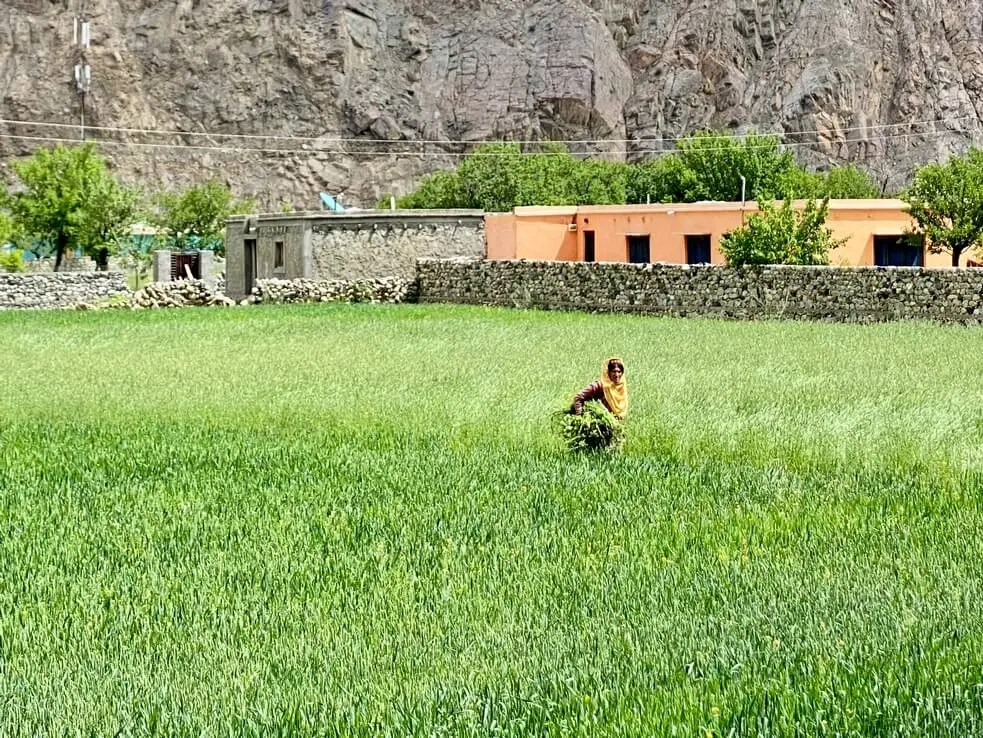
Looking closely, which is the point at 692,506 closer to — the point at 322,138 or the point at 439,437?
the point at 439,437

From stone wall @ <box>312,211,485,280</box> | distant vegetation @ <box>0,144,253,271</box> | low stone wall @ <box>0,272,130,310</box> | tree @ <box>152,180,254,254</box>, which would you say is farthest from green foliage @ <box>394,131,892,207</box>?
low stone wall @ <box>0,272,130,310</box>

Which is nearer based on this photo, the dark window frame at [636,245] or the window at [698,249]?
the window at [698,249]

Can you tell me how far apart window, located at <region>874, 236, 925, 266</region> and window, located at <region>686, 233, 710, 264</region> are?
4937 millimetres

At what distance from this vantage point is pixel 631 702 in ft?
18.1

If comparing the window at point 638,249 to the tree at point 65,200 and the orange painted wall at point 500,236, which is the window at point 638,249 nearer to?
the orange painted wall at point 500,236

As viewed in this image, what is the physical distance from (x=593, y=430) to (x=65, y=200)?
44.9 metres

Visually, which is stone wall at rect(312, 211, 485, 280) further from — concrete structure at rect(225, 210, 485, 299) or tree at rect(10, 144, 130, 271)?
tree at rect(10, 144, 130, 271)

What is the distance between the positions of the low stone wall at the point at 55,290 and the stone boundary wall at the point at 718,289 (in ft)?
33.4

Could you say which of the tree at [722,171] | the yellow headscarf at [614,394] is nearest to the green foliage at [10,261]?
the tree at [722,171]

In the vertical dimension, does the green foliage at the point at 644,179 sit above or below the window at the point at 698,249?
above

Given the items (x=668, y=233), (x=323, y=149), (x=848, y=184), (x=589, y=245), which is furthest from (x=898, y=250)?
(x=323, y=149)

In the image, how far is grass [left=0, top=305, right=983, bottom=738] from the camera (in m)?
5.58

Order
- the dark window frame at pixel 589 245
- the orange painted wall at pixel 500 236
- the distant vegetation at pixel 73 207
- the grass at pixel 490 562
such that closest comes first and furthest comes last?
the grass at pixel 490 562 → the orange painted wall at pixel 500 236 → the dark window frame at pixel 589 245 → the distant vegetation at pixel 73 207

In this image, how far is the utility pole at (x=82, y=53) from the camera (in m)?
82.3
